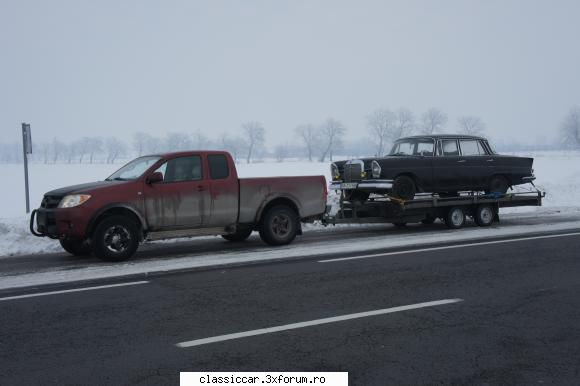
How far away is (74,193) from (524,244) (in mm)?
8188

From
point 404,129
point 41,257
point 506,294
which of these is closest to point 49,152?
point 404,129

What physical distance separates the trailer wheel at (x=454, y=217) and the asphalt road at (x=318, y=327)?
5462 mm

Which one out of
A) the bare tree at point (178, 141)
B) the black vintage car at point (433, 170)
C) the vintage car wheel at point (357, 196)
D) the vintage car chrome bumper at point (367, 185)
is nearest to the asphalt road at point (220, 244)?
the vintage car wheel at point (357, 196)

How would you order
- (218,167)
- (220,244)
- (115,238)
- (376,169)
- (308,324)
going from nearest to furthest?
1. (308,324)
2. (115,238)
3. (218,167)
4. (220,244)
5. (376,169)

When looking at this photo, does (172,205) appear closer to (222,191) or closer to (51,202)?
(222,191)

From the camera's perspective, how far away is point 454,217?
14680 millimetres

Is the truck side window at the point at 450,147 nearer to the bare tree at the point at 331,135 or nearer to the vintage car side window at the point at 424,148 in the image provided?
the vintage car side window at the point at 424,148

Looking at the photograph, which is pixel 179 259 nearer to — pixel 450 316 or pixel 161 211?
pixel 161 211

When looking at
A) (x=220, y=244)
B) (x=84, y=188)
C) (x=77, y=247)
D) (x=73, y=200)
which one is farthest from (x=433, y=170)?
(x=73, y=200)

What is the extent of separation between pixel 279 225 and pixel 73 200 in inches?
156

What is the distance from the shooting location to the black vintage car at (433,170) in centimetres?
1380

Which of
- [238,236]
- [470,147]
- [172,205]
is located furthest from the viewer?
[470,147]

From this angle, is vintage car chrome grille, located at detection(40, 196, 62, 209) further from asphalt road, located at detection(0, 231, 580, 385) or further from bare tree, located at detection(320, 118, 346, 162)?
bare tree, located at detection(320, 118, 346, 162)

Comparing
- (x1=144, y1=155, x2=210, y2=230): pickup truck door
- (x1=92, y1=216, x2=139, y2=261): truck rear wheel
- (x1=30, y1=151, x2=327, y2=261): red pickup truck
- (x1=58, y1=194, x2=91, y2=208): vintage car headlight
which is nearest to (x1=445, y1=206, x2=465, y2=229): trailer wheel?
(x1=30, y1=151, x2=327, y2=261): red pickup truck
